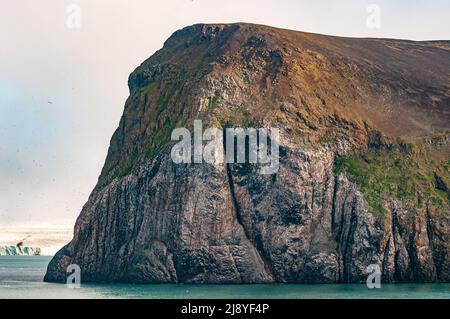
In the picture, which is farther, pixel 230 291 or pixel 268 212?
pixel 268 212

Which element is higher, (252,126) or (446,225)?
(252,126)

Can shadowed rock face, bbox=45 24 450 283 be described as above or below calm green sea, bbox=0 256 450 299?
above

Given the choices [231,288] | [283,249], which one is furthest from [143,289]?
[283,249]

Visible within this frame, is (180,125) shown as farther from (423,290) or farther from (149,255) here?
(423,290)

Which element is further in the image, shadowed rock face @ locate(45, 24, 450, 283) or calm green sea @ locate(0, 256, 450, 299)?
shadowed rock face @ locate(45, 24, 450, 283)

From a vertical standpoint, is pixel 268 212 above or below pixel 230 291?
above

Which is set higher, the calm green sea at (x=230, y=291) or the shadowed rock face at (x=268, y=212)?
the shadowed rock face at (x=268, y=212)

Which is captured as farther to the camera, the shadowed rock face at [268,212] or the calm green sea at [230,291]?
the shadowed rock face at [268,212]
